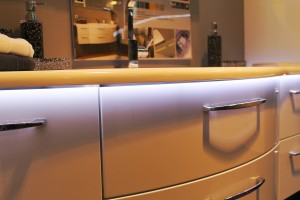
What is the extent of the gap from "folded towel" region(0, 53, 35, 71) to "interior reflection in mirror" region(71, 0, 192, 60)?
0.47 meters

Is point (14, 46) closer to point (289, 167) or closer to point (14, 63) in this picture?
point (14, 63)

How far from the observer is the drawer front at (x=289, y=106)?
95cm

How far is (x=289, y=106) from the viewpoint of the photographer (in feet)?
3.23

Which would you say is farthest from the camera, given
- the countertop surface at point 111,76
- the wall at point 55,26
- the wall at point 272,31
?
the wall at point 272,31

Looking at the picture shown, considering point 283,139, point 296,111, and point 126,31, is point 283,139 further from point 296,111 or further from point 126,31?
point 126,31

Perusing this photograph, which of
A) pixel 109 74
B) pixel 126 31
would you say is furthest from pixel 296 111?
pixel 109 74

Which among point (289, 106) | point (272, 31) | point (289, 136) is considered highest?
point (272, 31)

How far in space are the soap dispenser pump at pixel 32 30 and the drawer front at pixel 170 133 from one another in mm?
454

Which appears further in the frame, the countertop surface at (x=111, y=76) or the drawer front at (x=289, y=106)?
the drawer front at (x=289, y=106)

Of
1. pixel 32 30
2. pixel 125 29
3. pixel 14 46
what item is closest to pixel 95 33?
pixel 125 29

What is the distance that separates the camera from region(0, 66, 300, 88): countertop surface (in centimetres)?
36

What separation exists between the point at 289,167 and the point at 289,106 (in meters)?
0.22

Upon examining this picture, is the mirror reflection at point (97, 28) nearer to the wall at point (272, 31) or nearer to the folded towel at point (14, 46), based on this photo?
the folded towel at point (14, 46)

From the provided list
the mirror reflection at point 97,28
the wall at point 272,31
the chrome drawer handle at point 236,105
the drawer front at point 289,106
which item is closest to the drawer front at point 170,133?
the chrome drawer handle at point 236,105
